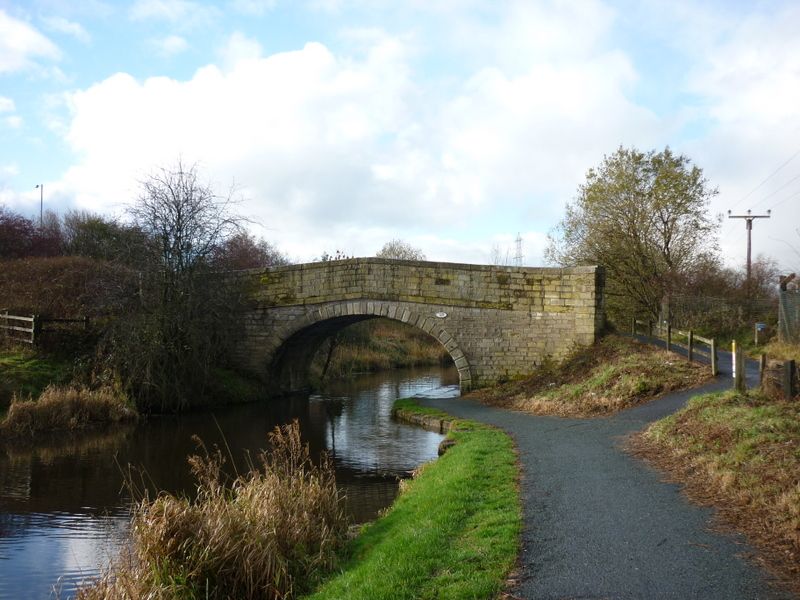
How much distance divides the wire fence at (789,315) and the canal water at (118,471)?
349 inches

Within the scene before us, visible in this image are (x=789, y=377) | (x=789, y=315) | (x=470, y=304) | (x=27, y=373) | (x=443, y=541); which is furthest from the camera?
(x=470, y=304)

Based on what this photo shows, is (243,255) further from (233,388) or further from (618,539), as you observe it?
(618,539)

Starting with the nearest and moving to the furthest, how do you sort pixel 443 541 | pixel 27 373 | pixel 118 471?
pixel 443 541, pixel 118 471, pixel 27 373

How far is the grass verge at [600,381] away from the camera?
532 inches

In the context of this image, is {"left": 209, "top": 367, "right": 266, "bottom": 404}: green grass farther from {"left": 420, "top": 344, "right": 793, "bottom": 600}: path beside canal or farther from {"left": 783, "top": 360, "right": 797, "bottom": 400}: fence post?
{"left": 783, "top": 360, "right": 797, "bottom": 400}: fence post

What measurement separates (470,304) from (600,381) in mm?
5376

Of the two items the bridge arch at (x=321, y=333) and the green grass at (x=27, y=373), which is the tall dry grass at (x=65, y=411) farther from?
the bridge arch at (x=321, y=333)

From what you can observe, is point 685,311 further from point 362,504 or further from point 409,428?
point 362,504

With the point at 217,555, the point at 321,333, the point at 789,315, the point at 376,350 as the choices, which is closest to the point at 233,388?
the point at 321,333

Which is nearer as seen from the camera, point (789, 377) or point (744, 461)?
point (744, 461)

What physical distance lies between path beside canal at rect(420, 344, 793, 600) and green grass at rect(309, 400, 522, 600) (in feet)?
0.66

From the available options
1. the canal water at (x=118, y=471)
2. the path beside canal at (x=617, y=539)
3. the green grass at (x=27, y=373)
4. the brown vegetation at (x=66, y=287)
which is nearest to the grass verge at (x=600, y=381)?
A: the canal water at (x=118, y=471)

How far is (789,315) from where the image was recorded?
17.0 meters

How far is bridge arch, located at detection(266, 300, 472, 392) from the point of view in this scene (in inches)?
755
